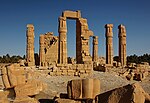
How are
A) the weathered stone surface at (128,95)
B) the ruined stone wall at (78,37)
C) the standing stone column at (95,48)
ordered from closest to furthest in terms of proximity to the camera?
the weathered stone surface at (128,95) < the ruined stone wall at (78,37) < the standing stone column at (95,48)

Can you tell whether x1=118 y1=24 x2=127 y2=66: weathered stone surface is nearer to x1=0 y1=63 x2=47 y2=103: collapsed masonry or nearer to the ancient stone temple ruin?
the ancient stone temple ruin

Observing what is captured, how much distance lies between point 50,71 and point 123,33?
13916 millimetres

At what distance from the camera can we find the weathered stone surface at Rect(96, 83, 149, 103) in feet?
22.7

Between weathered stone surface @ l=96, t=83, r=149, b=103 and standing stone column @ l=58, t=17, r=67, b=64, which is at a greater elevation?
standing stone column @ l=58, t=17, r=67, b=64

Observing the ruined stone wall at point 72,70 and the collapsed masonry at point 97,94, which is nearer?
the collapsed masonry at point 97,94

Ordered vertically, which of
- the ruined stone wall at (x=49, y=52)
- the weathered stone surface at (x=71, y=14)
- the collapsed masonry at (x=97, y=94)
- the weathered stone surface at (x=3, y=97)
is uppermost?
the weathered stone surface at (x=71, y=14)

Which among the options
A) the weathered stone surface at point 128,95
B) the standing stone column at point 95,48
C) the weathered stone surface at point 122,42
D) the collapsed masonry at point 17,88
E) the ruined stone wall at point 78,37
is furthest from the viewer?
the standing stone column at point 95,48

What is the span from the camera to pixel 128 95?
7.04 m

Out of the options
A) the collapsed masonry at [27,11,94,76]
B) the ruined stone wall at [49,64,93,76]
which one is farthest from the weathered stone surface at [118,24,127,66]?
the ruined stone wall at [49,64,93,76]

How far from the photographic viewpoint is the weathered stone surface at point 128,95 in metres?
6.93

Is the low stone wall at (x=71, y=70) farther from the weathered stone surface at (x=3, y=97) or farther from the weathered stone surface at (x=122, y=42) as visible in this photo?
the weathered stone surface at (x=122, y=42)

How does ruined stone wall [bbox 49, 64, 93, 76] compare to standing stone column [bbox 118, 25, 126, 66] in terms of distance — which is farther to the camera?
standing stone column [bbox 118, 25, 126, 66]

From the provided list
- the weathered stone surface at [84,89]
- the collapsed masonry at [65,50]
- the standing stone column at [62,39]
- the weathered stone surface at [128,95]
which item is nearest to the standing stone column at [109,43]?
the collapsed masonry at [65,50]

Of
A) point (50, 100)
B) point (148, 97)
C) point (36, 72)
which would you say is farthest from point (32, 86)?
point (36, 72)
